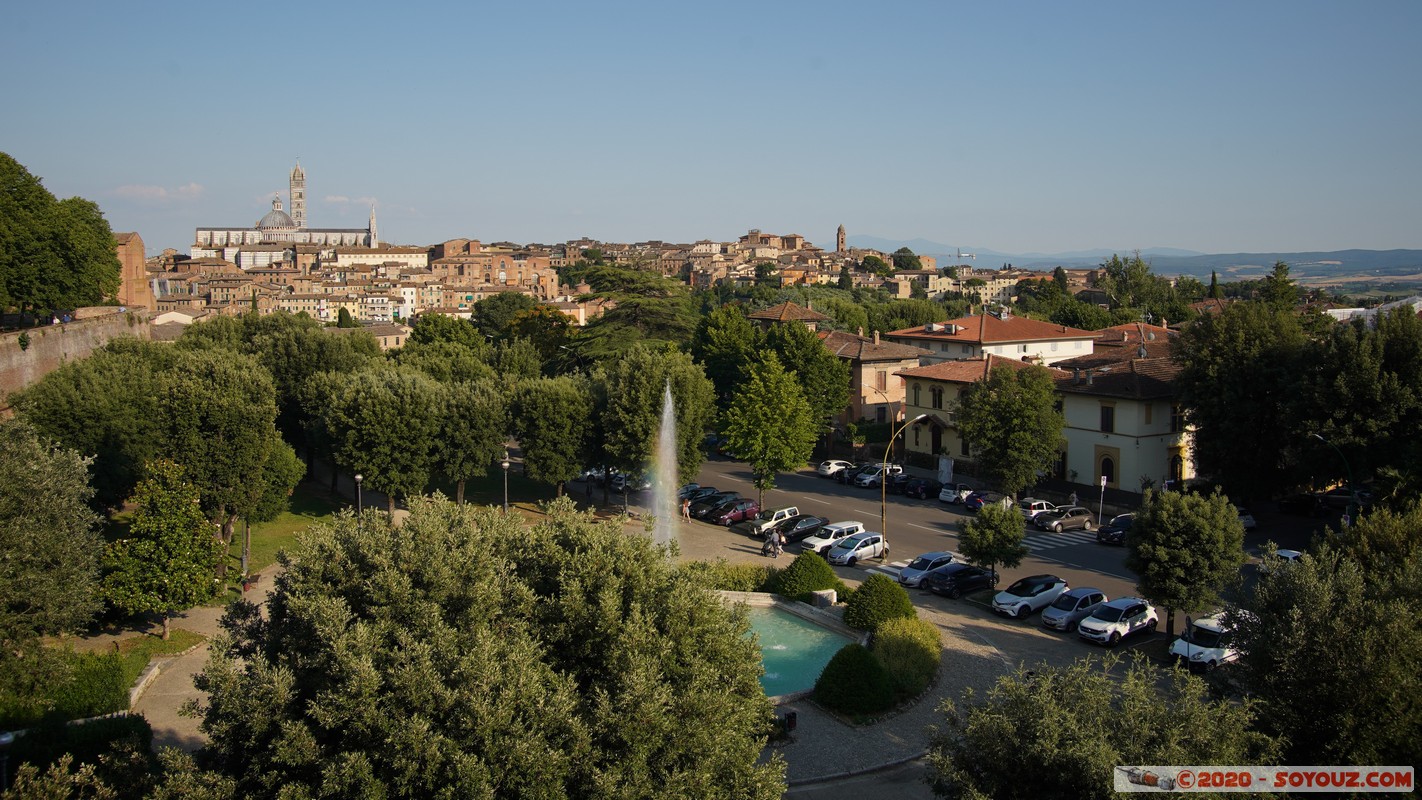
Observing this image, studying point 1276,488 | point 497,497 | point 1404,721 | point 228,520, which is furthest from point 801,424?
point 1404,721

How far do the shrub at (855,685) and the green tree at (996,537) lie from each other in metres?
6.79

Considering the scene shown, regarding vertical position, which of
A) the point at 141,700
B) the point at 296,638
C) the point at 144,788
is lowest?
the point at 141,700

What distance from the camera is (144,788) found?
10.9 meters

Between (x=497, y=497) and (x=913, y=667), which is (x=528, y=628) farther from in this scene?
(x=497, y=497)

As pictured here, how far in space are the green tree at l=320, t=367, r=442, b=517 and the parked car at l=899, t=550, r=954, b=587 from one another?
47.6 ft

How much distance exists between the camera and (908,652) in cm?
1805

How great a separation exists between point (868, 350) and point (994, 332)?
6.91 m

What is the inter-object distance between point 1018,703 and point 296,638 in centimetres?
781

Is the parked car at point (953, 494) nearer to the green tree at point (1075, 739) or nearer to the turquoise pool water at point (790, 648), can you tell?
the turquoise pool water at point (790, 648)

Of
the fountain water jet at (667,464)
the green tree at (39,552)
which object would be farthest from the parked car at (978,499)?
the green tree at (39,552)

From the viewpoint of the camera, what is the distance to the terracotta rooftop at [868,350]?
150ft

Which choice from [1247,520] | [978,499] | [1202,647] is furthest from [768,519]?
[1247,520]

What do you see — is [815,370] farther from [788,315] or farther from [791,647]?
[791,647]

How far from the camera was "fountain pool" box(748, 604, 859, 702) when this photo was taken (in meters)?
18.3
